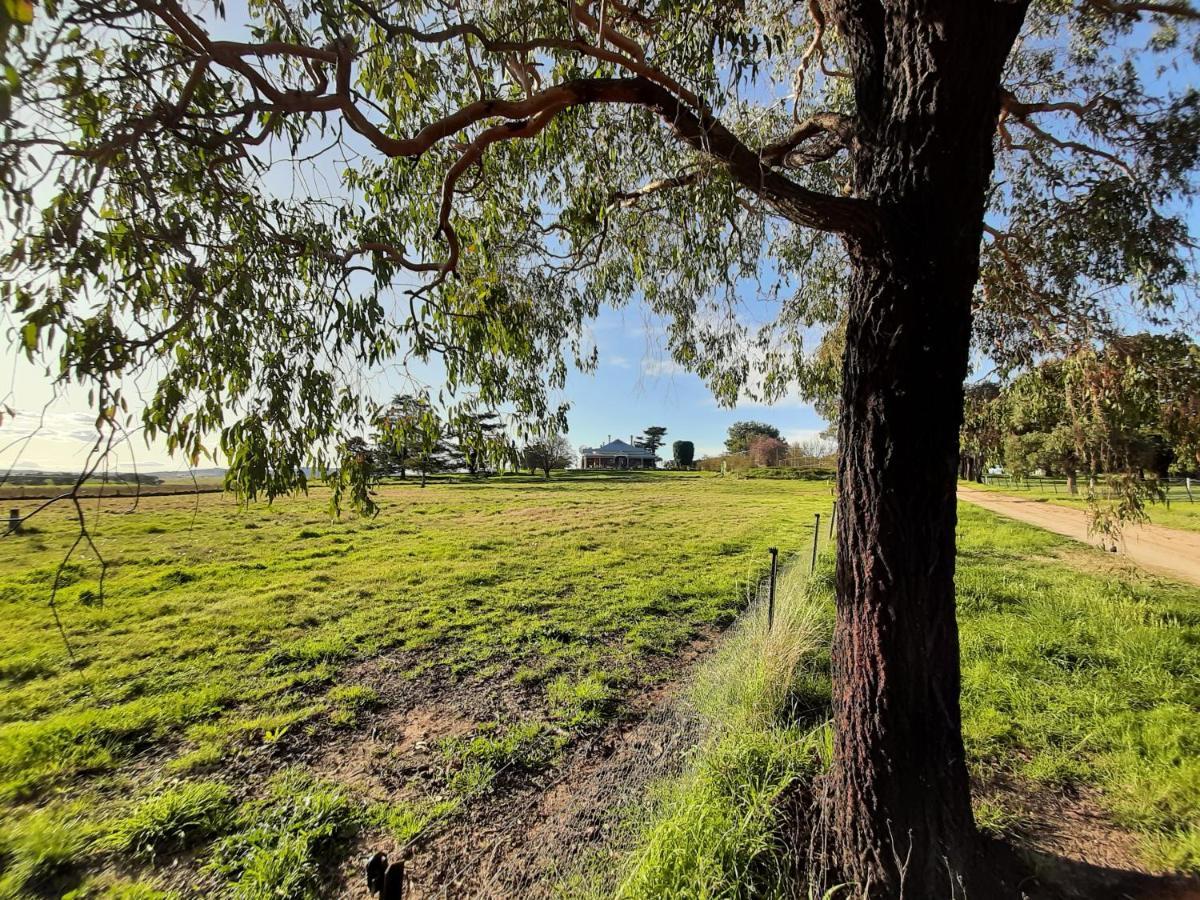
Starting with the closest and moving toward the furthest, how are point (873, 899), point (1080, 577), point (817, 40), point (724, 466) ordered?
1. point (873, 899)
2. point (817, 40)
3. point (1080, 577)
4. point (724, 466)

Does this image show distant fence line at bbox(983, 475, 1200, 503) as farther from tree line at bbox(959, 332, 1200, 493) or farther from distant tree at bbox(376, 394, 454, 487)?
distant tree at bbox(376, 394, 454, 487)

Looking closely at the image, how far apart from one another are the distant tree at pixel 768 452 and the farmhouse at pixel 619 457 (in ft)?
65.5

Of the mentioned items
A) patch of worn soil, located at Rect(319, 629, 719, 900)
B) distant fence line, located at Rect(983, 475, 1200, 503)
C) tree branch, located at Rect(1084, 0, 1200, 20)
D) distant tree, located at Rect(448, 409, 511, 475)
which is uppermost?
tree branch, located at Rect(1084, 0, 1200, 20)

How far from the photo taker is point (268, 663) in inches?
223

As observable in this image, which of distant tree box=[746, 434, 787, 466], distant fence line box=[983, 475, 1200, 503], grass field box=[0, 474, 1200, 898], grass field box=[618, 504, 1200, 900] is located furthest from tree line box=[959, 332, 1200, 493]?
distant tree box=[746, 434, 787, 466]

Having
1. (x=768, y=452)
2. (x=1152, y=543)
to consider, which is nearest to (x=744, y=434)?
(x=768, y=452)

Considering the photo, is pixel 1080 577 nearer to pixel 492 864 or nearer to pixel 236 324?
pixel 492 864

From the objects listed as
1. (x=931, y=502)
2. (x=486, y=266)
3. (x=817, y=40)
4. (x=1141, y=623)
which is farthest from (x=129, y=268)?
(x=1141, y=623)

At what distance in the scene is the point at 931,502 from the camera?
2.25 meters

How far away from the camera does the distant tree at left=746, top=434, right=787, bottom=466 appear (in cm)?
5459

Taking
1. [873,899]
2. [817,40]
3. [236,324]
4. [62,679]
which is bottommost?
[62,679]

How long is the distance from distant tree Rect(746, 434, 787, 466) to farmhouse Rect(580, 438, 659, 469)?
1995cm

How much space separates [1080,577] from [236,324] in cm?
1202

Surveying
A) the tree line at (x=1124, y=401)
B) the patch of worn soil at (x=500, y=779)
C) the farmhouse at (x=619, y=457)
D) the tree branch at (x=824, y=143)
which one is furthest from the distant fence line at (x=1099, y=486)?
the farmhouse at (x=619, y=457)
